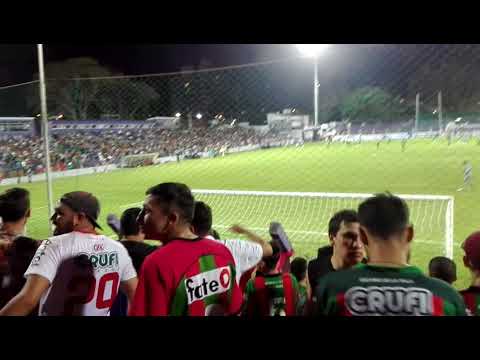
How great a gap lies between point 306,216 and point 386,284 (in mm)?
8210

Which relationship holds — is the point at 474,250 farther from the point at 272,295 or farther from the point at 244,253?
the point at 244,253

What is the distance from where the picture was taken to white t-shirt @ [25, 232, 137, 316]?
2205 millimetres

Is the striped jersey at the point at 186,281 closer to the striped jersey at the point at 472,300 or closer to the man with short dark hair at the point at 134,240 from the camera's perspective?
the man with short dark hair at the point at 134,240

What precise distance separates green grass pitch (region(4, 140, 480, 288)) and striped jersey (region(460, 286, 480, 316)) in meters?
3.73

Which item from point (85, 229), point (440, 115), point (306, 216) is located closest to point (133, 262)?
point (85, 229)

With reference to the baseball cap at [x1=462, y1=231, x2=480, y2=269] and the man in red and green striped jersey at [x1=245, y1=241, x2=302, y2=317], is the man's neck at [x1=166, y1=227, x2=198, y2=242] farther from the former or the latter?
the baseball cap at [x1=462, y1=231, x2=480, y2=269]

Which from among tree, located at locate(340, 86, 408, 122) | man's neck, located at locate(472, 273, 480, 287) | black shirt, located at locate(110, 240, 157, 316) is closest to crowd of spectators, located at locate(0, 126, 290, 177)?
tree, located at locate(340, 86, 408, 122)

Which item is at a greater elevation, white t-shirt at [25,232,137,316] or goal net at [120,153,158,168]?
goal net at [120,153,158,168]

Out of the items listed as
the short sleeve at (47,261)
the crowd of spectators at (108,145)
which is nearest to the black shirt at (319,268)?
the short sleeve at (47,261)

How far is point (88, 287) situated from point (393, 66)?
520cm

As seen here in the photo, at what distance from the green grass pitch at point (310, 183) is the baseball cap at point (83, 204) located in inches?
182

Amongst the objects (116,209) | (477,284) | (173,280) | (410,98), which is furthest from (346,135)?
(173,280)

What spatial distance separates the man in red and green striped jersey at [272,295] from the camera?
8.15 feet

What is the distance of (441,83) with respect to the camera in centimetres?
630
